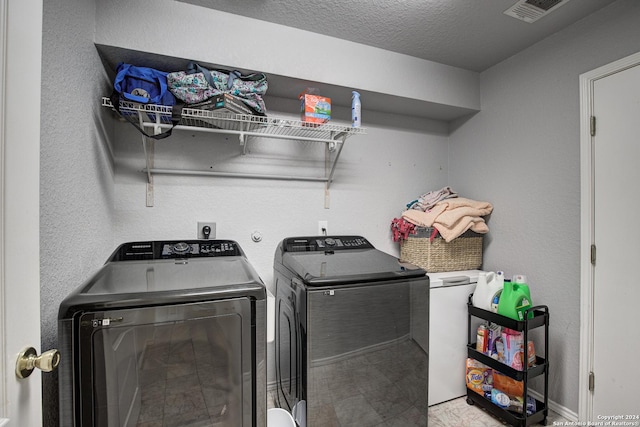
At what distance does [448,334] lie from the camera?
1.96 metres

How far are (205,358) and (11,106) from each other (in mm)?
909

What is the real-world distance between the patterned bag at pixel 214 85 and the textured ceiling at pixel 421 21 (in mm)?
323

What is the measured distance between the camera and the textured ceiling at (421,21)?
5.36ft

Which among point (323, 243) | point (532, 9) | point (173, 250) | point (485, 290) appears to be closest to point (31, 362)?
point (173, 250)

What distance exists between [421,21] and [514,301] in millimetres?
1810

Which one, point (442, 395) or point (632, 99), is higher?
point (632, 99)

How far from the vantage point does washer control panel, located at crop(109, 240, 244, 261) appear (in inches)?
62.9

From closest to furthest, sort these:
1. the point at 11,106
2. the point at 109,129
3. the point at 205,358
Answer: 1. the point at 11,106
2. the point at 205,358
3. the point at 109,129

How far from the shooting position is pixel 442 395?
1.98 metres

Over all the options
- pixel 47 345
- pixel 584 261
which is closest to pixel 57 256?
pixel 47 345

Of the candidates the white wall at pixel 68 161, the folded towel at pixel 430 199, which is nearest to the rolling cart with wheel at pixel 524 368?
the folded towel at pixel 430 199

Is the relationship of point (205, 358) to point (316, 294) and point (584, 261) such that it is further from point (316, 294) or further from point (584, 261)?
point (584, 261)

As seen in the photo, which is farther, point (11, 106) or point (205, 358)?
point (205, 358)

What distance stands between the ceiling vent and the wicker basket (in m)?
1.42
